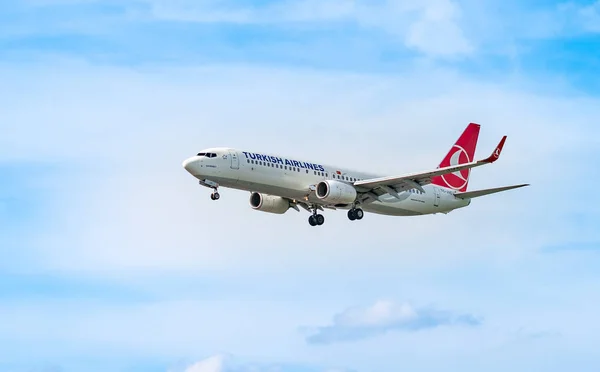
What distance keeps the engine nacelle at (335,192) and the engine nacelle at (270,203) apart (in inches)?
210

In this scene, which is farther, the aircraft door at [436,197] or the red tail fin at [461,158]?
the red tail fin at [461,158]

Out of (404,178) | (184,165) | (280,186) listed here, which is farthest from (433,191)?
(184,165)

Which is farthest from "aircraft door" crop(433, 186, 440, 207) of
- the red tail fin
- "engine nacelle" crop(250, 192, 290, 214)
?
"engine nacelle" crop(250, 192, 290, 214)

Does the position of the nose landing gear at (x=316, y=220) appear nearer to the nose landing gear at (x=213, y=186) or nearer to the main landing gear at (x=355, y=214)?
the main landing gear at (x=355, y=214)

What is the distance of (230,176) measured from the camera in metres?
75.5

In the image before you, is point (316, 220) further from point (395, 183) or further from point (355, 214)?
point (395, 183)

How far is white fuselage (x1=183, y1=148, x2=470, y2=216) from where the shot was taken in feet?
247

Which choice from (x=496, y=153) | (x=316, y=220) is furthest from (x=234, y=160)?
(x=496, y=153)

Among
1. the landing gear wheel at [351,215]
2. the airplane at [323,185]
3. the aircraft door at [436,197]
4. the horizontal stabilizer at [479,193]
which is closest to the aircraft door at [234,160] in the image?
the airplane at [323,185]

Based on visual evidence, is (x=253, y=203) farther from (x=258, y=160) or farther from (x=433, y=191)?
(x=433, y=191)

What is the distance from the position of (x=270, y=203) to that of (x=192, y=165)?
9.85m

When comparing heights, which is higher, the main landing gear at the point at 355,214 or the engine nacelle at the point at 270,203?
the engine nacelle at the point at 270,203

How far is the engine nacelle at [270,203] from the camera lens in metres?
83.4

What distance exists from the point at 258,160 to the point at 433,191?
Answer: 16188mm
